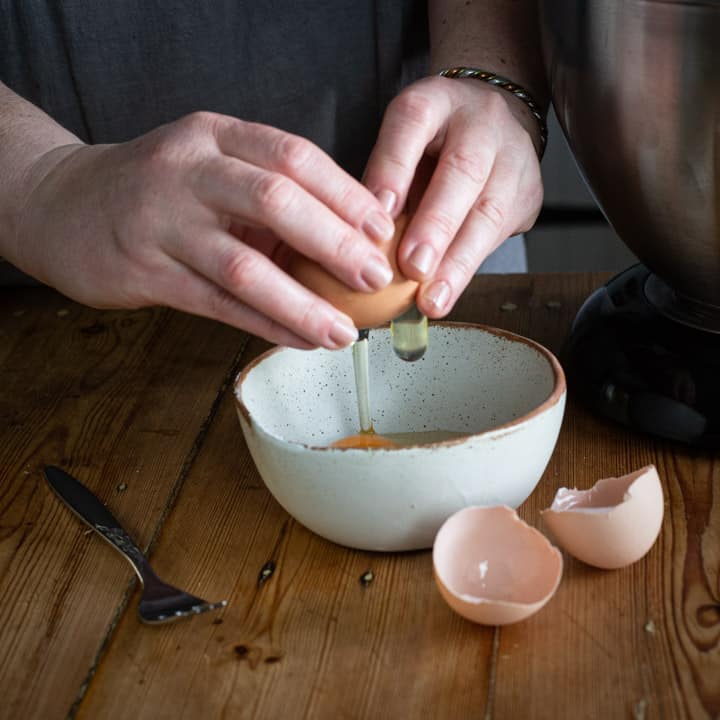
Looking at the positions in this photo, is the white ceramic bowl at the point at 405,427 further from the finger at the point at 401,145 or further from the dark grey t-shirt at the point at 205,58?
the dark grey t-shirt at the point at 205,58

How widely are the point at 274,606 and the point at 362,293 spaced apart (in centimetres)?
22

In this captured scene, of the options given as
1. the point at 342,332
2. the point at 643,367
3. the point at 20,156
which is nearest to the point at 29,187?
the point at 20,156

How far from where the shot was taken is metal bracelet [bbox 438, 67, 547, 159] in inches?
37.9

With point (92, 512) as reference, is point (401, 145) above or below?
above

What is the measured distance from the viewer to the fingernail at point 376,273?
0.70 meters

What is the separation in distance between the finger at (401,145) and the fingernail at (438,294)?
6cm

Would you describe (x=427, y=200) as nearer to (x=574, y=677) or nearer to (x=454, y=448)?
(x=454, y=448)

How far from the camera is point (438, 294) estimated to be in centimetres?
75

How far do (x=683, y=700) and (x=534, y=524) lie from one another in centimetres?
20

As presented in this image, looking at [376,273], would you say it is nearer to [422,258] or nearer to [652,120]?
[422,258]

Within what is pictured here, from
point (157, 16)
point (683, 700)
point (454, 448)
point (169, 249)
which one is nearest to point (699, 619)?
point (683, 700)

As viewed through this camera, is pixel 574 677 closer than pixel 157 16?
Yes

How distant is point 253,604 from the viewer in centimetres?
72

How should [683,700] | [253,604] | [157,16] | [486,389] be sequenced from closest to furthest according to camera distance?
[683,700] < [253,604] < [486,389] < [157,16]
